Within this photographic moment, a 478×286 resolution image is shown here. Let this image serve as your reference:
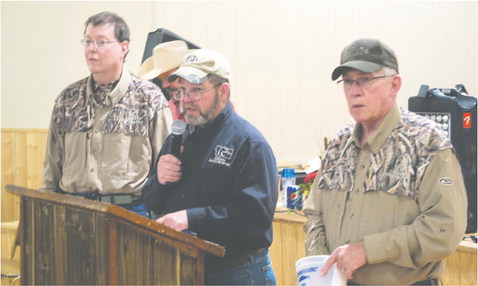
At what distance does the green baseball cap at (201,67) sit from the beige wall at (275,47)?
348cm

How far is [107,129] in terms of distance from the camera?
8.81 ft

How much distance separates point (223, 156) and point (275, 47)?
4.21 meters

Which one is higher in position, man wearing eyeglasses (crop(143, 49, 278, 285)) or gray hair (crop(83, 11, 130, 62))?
gray hair (crop(83, 11, 130, 62))

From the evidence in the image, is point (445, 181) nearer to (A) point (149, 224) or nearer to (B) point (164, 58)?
(A) point (149, 224)

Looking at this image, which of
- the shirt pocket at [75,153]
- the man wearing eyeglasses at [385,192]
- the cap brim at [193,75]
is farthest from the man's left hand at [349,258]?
the shirt pocket at [75,153]

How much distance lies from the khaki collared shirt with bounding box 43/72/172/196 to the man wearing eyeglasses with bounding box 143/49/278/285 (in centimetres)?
44

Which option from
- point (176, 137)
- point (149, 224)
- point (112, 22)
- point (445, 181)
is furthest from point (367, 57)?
point (112, 22)

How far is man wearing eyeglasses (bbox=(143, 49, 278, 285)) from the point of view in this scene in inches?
79.0

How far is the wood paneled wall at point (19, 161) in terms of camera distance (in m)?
5.23

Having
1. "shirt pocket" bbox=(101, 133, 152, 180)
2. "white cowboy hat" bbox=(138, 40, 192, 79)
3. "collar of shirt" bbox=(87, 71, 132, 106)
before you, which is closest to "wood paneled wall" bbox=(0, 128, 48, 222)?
"white cowboy hat" bbox=(138, 40, 192, 79)

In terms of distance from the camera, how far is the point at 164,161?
2.16 metres

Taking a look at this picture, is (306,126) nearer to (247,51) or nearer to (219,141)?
(247,51)

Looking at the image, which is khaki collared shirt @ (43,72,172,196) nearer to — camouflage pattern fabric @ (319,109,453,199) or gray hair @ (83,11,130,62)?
gray hair @ (83,11,130,62)

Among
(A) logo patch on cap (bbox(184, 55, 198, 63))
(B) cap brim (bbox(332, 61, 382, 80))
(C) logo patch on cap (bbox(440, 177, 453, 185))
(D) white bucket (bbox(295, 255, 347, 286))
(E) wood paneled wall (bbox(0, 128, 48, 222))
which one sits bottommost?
(E) wood paneled wall (bbox(0, 128, 48, 222))
